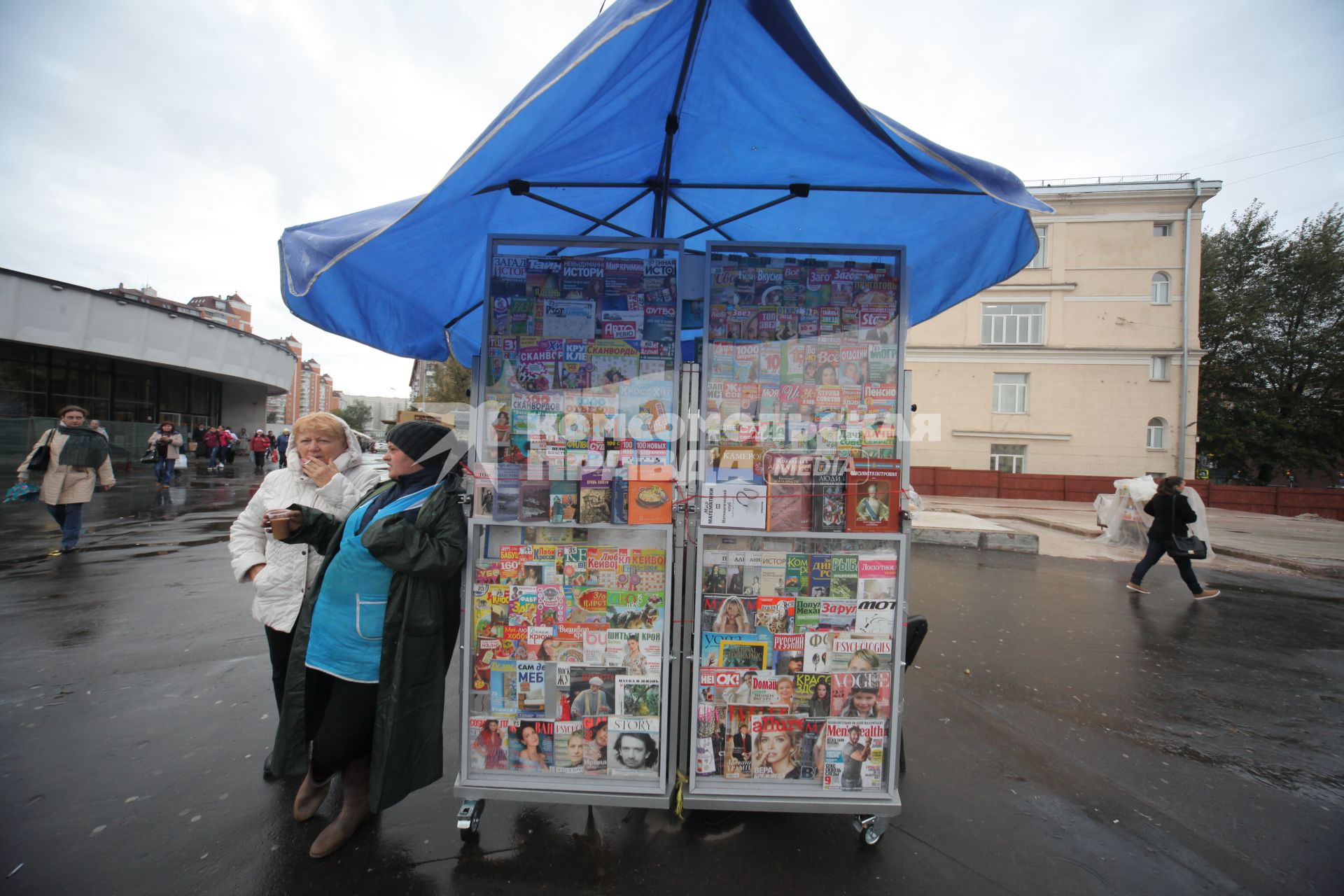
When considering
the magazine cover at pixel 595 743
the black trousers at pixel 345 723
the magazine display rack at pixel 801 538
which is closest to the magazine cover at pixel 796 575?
the magazine display rack at pixel 801 538

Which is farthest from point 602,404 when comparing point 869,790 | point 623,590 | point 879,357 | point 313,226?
point 869,790

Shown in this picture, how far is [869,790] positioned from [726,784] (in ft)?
2.06

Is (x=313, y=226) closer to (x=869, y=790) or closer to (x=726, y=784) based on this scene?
(x=726, y=784)

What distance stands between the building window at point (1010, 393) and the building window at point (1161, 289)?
5.74m

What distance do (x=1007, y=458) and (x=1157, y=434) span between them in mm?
5695

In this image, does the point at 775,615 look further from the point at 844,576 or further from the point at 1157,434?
the point at 1157,434

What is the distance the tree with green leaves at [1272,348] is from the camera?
25.5m

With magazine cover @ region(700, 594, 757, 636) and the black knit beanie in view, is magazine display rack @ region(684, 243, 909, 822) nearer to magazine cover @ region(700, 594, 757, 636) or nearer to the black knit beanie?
magazine cover @ region(700, 594, 757, 636)

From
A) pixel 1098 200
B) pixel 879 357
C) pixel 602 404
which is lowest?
pixel 602 404

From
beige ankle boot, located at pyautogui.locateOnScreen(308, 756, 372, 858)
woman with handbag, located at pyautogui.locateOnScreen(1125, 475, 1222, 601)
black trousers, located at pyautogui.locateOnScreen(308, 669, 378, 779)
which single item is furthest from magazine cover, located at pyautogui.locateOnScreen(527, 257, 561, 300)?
woman with handbag, located at pyautogui.locateOnScreen(1125, 475, 1222, 601)

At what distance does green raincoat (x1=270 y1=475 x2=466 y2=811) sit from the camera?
2223 millimetres

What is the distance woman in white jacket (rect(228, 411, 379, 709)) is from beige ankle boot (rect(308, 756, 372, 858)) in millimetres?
618

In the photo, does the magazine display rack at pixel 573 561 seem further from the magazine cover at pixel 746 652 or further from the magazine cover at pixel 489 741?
the magazine cover at pixel 746 652

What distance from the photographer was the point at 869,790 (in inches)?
95.1
